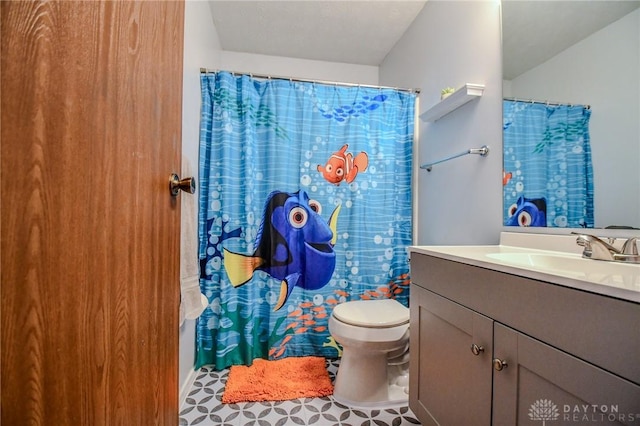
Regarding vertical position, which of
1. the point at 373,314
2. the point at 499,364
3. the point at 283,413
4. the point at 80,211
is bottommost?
the point at 283,413

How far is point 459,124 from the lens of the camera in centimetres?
152

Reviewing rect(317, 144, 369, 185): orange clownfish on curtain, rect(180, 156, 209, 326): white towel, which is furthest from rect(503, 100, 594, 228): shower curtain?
rect(180, 156, 209, 326): white towel

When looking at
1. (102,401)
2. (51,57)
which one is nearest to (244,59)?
(51,57)

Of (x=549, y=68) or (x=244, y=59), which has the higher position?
(x=244, y=59)

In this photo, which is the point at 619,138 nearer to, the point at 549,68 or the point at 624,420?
the point at 549,68

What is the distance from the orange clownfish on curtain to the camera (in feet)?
6.13

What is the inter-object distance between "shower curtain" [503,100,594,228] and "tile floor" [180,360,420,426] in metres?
1.13

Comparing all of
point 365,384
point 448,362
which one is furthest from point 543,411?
point 365,384

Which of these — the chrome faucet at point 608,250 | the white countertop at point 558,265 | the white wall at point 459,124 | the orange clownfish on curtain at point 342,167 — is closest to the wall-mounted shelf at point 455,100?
the white wall at point 459,124

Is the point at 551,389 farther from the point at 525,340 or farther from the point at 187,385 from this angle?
the point at 187,385

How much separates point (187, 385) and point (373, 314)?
1118 mm

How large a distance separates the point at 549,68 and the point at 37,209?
1.62m

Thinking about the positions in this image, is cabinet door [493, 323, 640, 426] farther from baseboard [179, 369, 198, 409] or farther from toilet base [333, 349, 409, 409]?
baseboard [179, 369, 198, 409]

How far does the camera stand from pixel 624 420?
18.9 inches
